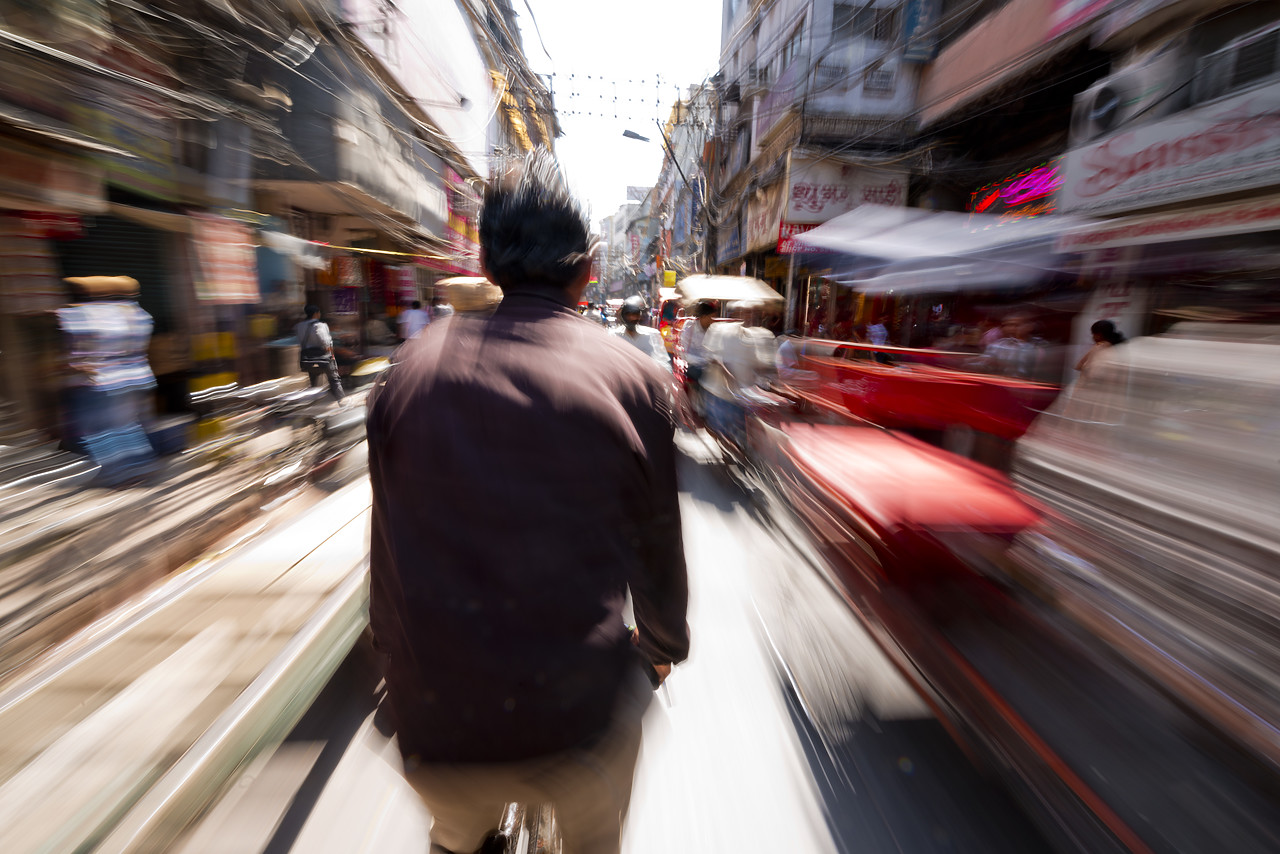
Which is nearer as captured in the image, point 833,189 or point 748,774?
point 748,774

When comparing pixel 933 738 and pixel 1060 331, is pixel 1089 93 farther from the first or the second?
pixel 933 738

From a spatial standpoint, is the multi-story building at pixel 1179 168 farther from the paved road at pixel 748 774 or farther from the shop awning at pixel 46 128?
the shop awning at pixel 46 128

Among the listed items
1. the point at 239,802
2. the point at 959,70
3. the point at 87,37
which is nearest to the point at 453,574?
the point at 239,802

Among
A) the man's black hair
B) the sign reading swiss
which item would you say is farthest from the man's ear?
the sign reading swiss

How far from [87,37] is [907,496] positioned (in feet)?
18.3

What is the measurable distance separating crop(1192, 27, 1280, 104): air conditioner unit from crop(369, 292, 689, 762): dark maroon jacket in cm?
741

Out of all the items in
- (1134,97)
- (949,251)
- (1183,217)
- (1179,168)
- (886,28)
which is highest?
(886,28)

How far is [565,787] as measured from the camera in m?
0.95

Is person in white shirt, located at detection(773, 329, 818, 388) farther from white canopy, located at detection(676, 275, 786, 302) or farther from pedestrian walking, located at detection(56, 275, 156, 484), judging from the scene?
pedestrian walking, located at detection(56, 275, 156, 484)

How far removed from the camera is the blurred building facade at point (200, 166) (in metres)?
3.51

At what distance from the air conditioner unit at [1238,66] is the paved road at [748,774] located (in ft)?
21.6

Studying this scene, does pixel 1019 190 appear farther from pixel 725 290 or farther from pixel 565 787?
pixel 565 787

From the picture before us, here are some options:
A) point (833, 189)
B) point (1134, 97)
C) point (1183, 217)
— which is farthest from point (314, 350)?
point (833, 189)

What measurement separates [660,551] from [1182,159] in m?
7.57
